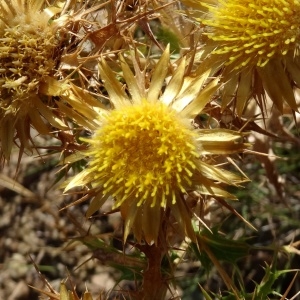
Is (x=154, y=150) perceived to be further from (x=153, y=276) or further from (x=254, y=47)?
(x=153, y=276)

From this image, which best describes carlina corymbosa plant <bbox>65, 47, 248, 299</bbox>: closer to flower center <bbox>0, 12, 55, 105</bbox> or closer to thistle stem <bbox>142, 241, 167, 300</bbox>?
thistle stem <bbox>142, 241, 167, 300</bbox>

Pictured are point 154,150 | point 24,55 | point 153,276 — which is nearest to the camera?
point 154,150

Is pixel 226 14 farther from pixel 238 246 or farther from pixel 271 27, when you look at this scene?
pixel 238 246

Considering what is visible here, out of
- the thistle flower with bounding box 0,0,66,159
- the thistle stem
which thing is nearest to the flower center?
the thistle flower with bounding box 0,0,66,159

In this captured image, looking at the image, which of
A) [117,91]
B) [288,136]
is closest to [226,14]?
[117,91]

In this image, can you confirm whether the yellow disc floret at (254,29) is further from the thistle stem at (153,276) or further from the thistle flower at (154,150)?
the thistle stem at (153,276)

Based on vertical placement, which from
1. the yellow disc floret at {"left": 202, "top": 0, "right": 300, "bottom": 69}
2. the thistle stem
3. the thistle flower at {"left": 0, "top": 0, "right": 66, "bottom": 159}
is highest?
the thistle flower at {"left": 0, "top": 0, "right": 66, "bottom": 159}

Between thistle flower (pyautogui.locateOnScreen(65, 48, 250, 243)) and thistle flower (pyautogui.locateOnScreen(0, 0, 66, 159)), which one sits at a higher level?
thistle flower (pyautogui.locateOnScreen(0, 0, 66, 159))

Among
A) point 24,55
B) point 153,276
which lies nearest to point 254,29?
point 24,55
